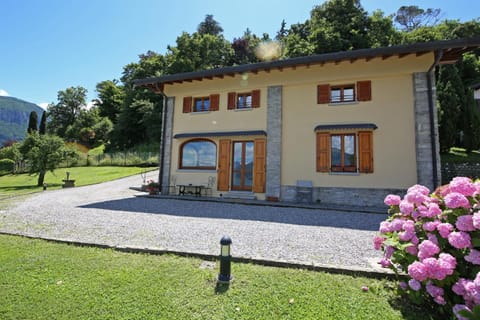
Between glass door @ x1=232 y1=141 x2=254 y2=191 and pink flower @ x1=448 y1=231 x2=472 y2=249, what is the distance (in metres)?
9.22

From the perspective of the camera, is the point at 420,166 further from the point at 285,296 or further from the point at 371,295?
the point at 285,296

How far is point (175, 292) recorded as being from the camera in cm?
280

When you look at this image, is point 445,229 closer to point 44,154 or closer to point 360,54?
point 360,54

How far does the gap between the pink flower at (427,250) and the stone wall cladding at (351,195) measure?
7916 mm

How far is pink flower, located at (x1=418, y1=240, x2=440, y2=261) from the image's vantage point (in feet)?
6.98

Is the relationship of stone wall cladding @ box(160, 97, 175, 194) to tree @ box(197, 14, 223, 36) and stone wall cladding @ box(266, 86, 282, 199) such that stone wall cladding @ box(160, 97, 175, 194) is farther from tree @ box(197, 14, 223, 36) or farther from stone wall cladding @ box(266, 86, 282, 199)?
tree @ box(197, 14, 223, 36)

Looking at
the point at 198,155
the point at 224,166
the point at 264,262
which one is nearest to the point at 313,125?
the point at 224,166

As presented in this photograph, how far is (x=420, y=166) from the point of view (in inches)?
349

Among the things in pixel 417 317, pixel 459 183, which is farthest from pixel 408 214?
pixel 417 317

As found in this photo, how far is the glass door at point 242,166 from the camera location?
11281 millimetres

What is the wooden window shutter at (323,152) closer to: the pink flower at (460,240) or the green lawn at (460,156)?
the pink flower at (460,240)

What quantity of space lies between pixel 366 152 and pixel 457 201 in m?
7.96

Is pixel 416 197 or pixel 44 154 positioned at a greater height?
pixel 44 154

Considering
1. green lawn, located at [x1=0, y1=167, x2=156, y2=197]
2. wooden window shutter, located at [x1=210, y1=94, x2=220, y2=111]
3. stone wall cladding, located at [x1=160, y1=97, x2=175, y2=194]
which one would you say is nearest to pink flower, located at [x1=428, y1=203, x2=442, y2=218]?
wooden window shutter, located at [x1=210, y1=94, x2=220, y2=111]
